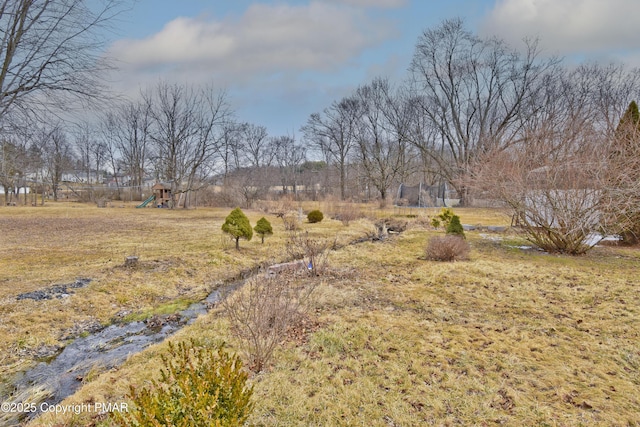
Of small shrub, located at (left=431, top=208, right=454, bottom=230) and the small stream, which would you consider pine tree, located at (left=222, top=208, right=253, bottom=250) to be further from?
small shrub, located at (left=431, top=208, right=454, bottom=230)

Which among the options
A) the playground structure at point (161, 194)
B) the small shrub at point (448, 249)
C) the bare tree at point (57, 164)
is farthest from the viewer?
the bare tree at point (57, 164)

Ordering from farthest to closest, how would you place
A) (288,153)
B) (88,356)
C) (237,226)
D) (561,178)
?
(288,153) < (237,226) < (561,178) < (88,356)

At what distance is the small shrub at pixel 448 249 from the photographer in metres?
9.30

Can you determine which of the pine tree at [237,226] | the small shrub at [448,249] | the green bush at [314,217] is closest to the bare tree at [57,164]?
the green bush at [314,217]

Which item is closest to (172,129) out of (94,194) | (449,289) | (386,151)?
(94,194)

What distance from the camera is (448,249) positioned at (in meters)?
9.29

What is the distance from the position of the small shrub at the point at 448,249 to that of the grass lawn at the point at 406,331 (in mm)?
421

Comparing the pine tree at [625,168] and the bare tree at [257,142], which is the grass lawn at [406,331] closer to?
the pine tree at [625,168]

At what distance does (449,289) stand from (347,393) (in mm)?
4431

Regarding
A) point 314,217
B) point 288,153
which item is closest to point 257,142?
point 288,153

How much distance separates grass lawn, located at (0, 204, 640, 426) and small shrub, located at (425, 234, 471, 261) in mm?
421

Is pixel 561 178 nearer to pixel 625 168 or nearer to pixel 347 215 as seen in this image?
pixel 625 168

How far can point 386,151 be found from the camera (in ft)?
121

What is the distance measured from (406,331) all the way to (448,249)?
5076 millimetres
